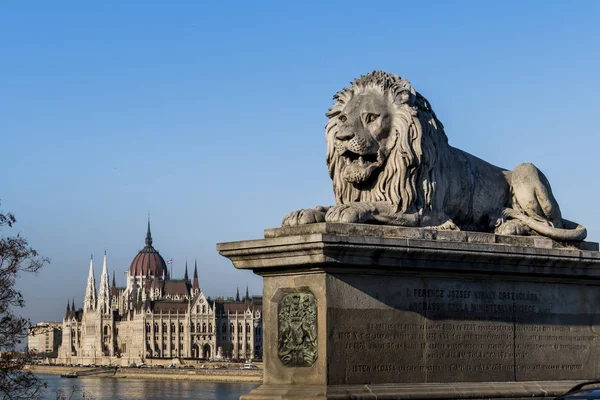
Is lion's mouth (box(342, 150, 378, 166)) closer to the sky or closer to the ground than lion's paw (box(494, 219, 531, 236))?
closer to the sky

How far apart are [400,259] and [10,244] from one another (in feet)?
46.4

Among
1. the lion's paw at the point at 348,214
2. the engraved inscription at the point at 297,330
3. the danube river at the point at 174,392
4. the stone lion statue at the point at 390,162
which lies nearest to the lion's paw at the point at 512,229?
the stone lion statue at the point at 390,162

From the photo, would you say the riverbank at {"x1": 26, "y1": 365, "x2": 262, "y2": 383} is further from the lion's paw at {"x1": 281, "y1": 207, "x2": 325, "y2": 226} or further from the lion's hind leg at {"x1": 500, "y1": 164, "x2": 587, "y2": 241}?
the lion's paw at {"x1": 281, "y1": 207, "x2": 325, "y2": 226}

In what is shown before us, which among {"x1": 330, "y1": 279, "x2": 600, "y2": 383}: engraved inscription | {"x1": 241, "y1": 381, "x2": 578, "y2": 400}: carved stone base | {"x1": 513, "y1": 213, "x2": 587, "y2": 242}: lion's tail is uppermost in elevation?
{"x1": 513, "y1": 213, "x2": 587, "y2": 242}: lion's tail

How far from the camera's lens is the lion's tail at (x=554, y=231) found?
12.9 m

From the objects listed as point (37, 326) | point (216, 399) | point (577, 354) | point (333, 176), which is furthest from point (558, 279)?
point (216, 399)

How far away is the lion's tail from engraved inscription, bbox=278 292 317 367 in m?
3.31

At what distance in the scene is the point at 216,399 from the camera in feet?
306

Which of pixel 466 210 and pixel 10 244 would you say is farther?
pixel 10 244

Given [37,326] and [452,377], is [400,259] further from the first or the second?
[37,326]

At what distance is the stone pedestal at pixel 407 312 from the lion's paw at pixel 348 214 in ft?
0.49

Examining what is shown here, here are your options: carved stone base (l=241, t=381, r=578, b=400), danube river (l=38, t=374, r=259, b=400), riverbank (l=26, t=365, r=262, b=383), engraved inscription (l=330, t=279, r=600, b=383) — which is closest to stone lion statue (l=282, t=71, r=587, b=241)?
engraved inscription (l=330, t=279, r=600, b=383)

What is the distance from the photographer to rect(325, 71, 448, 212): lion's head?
11844 mm

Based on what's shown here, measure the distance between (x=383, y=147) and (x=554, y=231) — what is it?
2352mm
